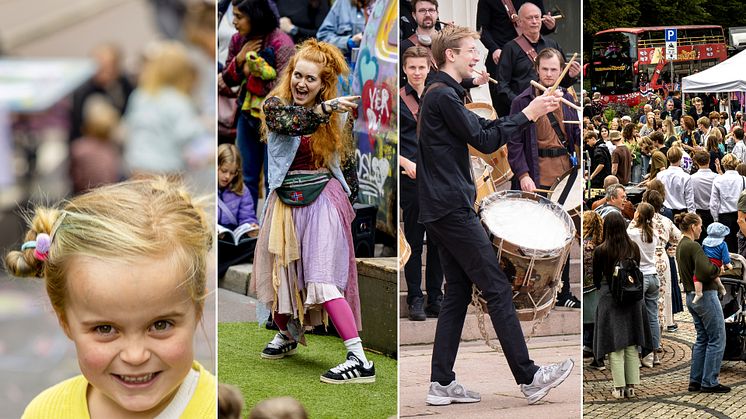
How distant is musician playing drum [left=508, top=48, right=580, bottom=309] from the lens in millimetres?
4531

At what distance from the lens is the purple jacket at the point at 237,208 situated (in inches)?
161

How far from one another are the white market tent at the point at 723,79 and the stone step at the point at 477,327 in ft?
35.7

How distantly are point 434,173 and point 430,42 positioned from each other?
1.76 feet

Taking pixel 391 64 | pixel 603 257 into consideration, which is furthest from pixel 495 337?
pixel 603 257

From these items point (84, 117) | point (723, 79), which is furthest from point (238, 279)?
point (723, 79)

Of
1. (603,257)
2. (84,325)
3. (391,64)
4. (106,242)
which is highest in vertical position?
(391,64)

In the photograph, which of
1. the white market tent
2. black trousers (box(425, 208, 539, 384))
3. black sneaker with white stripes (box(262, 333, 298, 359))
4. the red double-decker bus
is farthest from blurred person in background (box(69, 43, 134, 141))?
the red double-decker bus

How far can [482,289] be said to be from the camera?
14.8 feet

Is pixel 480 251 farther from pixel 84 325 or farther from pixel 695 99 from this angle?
pixel 695 99

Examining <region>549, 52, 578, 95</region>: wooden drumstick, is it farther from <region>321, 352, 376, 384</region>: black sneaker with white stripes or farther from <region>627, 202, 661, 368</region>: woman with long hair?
<region>627, 202, 661, 368</region>: woman with long hair

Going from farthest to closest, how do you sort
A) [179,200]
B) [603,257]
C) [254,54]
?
[603,257]
[254,54]
[179,200]

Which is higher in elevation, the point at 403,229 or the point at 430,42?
the point at 430,42

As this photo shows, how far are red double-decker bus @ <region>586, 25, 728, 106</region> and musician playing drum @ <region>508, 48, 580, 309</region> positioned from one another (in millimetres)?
20782

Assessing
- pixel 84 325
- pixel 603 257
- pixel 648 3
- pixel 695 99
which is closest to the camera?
pixel 84 325
